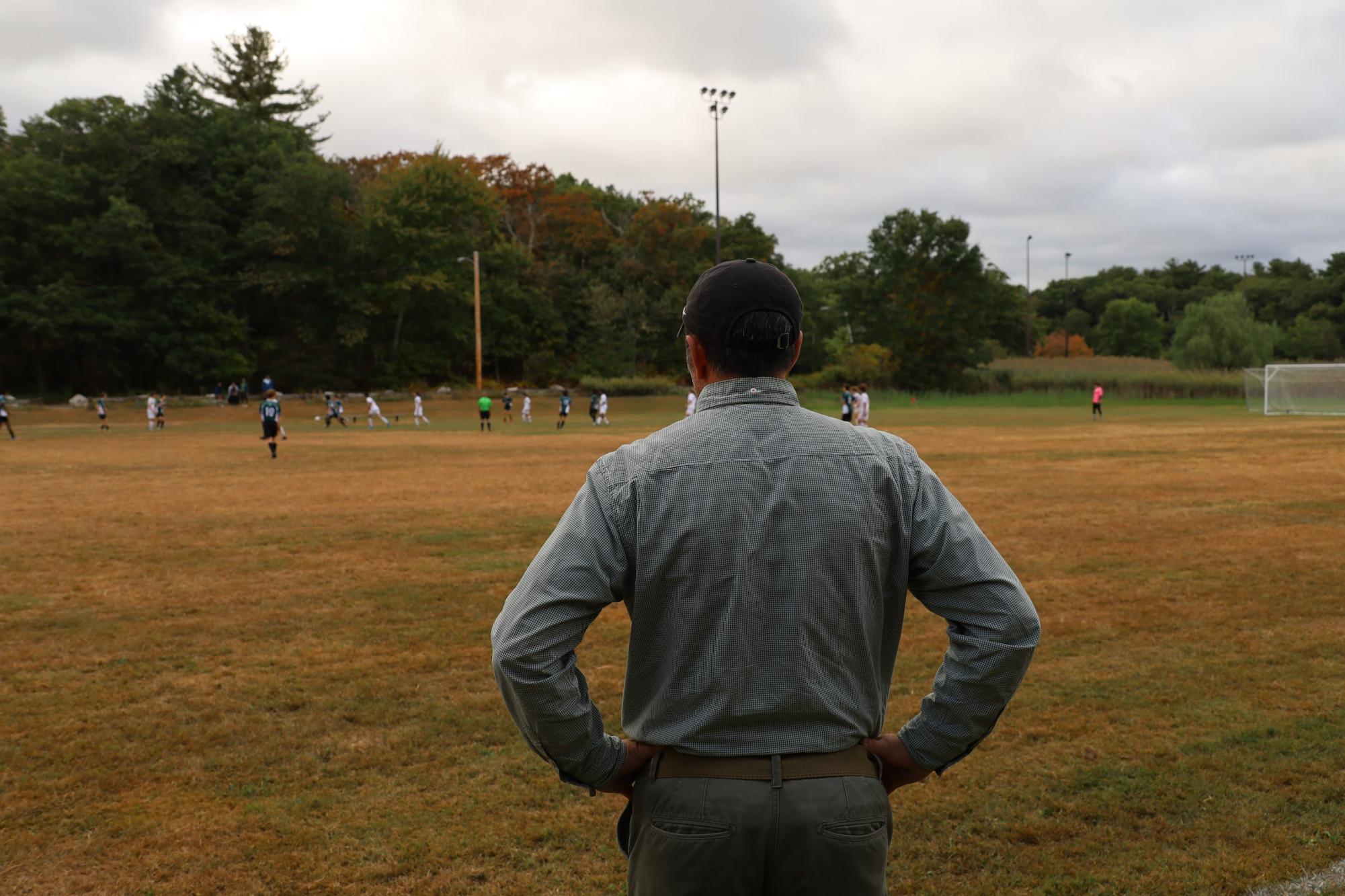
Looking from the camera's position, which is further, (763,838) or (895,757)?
(895,757)

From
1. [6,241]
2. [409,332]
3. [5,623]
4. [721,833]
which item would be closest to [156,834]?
[721,833]

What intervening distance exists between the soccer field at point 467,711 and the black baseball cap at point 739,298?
2822 millimetres

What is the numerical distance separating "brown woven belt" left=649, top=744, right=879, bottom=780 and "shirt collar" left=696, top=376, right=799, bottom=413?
2.36ft

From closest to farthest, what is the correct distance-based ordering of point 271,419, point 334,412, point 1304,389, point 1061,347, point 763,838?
1. point 763,838
2. point 271,419
3. point 334,412
4. point 1304,389
5. point 1061,347

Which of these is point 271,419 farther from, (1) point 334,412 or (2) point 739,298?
(2) point 739,298

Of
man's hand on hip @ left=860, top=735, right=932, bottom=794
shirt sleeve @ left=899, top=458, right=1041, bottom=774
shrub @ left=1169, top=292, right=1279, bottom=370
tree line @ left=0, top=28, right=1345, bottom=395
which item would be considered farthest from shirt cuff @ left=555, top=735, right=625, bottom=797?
shrub @ left=1169, top=292, right=1279, bottom=370

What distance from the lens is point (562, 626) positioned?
1.95m

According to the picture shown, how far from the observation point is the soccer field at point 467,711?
4.23m

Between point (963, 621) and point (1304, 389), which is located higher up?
point (963, 621)

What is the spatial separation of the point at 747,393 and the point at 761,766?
2.52 ft

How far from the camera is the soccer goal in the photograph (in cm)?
4338

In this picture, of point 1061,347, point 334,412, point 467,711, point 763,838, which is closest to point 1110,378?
point 334,412

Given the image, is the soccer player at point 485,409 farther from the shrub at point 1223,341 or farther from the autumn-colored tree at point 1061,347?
the autumn-colored tree at point 1061,347

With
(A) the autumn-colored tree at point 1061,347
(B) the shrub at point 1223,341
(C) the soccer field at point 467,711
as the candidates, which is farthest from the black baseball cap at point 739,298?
(A) the autumn-colored tree at point 1061,347
